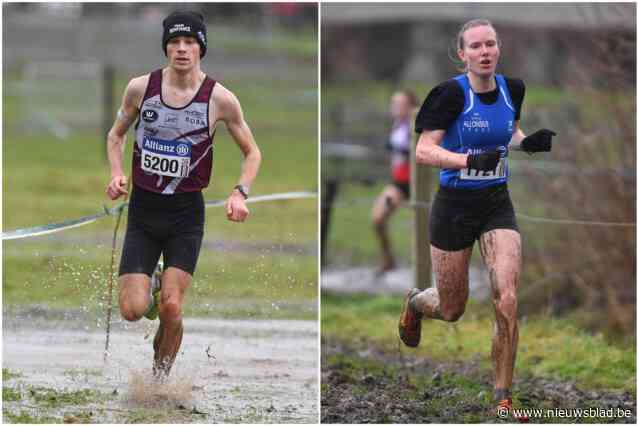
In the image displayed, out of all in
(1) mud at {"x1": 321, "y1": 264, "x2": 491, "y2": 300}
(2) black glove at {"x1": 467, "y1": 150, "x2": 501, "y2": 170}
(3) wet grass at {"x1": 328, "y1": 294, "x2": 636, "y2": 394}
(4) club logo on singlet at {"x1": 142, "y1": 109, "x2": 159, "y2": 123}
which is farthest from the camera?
(1) mud at {"x1": 321, "y1": 264, "x2": 491, "y2": 300}

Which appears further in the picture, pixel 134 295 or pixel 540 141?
pixel 134 295

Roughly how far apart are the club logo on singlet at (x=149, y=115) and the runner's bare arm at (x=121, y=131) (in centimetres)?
8

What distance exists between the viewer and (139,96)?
7609 millimetres

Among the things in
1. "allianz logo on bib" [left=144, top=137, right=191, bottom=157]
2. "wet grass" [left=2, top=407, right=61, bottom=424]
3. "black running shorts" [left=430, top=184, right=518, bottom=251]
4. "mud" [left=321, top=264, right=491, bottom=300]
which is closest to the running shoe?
"black running shorts" [left=430, top=184, right=518, bottom=251]

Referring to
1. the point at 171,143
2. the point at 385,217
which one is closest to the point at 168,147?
the point at 171,143

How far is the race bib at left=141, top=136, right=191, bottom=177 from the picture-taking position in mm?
7609

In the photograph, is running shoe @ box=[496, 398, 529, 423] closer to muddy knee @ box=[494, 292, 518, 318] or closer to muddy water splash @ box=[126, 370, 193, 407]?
muddy knee @ box=[494, 292, 518, 318]

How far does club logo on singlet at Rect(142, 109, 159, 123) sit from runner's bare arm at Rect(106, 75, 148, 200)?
85mm

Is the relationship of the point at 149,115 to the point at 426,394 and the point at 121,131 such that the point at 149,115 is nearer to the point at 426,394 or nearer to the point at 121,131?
the point at 121,131

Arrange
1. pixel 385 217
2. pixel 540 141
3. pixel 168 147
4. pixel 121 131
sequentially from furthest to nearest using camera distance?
1. pixel 385 217
2. pixel 121 131
3. pixel 168 147
4. pixel 540 141

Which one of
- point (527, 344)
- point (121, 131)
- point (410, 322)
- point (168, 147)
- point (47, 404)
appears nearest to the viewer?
point (168, 147)

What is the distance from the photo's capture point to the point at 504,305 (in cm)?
733

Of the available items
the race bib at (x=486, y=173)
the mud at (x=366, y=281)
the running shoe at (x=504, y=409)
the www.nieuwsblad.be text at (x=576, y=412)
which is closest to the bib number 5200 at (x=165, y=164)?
the race bib at (x=486, y=173)

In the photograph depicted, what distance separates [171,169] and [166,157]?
9 cm
